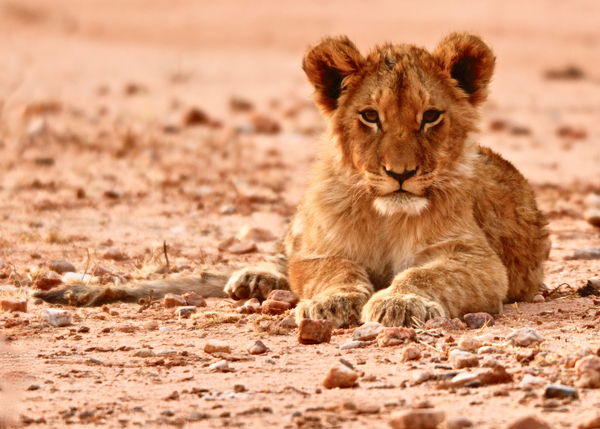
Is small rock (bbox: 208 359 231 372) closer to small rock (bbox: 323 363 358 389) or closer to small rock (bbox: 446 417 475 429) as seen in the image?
small rock (bbox: 323 363 358 389)

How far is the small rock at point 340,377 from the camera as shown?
405 cm

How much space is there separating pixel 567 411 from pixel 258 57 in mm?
27095

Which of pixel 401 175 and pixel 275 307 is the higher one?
pixel 401 175

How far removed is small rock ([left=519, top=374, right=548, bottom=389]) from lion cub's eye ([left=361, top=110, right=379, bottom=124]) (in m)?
2.18

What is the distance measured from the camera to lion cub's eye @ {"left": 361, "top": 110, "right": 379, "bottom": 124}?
5.71 m

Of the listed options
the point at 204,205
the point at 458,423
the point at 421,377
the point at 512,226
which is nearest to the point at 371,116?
the point at 512,226

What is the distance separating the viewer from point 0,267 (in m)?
7.08

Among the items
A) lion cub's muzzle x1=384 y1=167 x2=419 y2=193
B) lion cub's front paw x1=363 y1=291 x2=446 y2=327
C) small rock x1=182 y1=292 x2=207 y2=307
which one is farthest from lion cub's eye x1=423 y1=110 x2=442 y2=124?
small rock x1=182 y1=292 x2=207 y2=307

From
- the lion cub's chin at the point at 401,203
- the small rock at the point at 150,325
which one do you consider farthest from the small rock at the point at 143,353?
the lion cub's chin at the point at 401,203

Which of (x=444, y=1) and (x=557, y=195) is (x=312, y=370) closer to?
(x=557, y=195)

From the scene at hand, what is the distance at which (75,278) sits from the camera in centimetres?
657

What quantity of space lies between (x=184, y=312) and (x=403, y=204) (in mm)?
1480

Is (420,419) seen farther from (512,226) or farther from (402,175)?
(512,226)

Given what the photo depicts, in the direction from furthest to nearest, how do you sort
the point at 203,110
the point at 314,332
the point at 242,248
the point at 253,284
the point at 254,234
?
the point at 203,110, the point at 254,234, the point at 242,248, the point at 253,284, the point at 314,332
